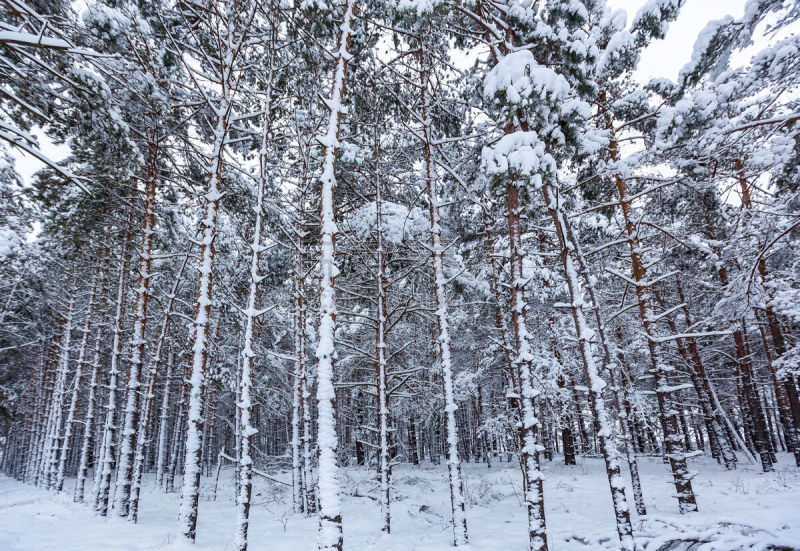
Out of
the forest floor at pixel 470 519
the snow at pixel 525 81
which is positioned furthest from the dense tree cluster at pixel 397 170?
the forest floor at pixel 470 519

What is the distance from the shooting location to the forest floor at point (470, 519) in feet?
21.3

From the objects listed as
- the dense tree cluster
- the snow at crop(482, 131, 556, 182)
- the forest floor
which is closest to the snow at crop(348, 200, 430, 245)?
the dense tree cluster

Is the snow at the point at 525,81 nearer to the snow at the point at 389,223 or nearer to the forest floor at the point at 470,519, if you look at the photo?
the snow at the point at 389,223

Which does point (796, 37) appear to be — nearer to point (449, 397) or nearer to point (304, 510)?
point (449, 397)

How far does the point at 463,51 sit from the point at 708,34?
17.8ft

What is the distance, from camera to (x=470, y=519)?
11.7 m

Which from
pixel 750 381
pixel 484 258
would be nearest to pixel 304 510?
pixel 484 258

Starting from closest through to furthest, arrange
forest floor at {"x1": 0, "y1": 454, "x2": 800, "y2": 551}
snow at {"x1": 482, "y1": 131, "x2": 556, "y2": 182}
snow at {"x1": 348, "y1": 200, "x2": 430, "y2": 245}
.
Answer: forest floor at {"x1": 0, "y1": 454, "x2": 800, "y2": 551} → snow at {"x1": 482, "y1": 131, "x2": 556, "y2": 182} → snow at {"x1": 348, "y1": 200, "x2": 430, "y2": 245}

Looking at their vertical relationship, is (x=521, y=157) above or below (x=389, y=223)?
below

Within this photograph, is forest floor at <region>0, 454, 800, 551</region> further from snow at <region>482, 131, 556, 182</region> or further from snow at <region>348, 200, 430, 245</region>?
snow at <region>348, 200, 430, 245</region>

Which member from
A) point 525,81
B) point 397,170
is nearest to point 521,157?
point 525,81

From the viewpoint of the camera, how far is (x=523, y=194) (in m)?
8.24

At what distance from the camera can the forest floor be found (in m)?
6.50

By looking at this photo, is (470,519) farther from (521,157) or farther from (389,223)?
(521,157)
